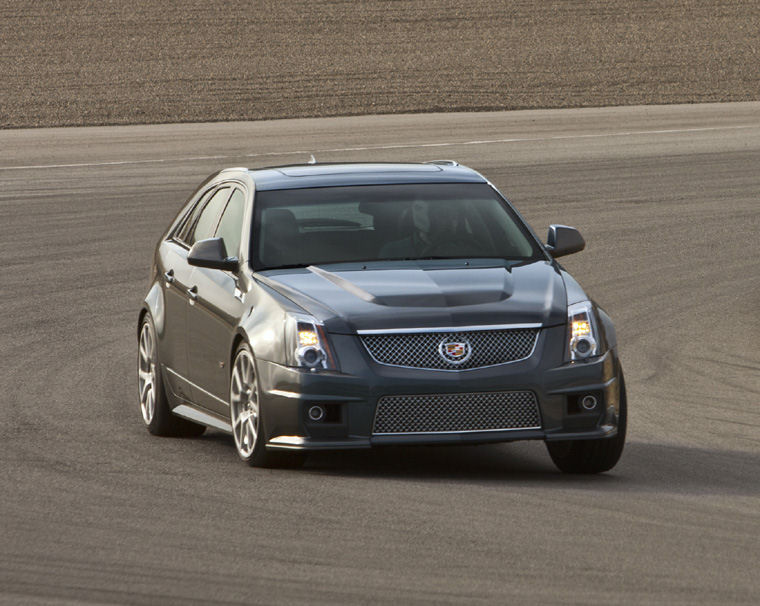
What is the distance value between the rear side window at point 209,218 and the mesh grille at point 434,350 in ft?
Result: 7.73

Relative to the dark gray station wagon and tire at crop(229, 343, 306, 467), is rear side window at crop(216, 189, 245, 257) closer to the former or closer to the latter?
the dark gray station wagon

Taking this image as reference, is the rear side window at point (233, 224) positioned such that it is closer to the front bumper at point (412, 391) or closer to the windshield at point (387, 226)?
the windshield at point (387, 226)

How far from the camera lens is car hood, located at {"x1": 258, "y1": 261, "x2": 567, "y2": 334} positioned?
8898 millimetres

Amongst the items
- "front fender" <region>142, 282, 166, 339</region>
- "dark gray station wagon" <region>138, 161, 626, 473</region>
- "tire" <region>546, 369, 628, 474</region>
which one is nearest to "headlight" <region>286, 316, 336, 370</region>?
"dark gray station wagon" <region>138, 161, 626, 473</region>

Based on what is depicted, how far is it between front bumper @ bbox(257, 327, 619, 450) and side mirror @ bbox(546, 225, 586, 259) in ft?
4.27

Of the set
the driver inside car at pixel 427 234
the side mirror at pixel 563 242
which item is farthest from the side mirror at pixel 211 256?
the side mirror at pixel 563 242

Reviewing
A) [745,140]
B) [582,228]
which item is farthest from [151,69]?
[582,228]

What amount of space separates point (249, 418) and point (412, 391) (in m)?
1.10

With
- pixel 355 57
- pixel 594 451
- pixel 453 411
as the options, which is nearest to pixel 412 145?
pixel 355 57

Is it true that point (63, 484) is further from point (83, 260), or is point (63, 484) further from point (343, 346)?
point (83, 260)

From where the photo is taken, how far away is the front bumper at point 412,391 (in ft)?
28.9

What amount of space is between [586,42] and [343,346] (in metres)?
42.1

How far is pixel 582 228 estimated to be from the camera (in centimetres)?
2333

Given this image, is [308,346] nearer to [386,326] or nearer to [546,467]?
[386,326]
